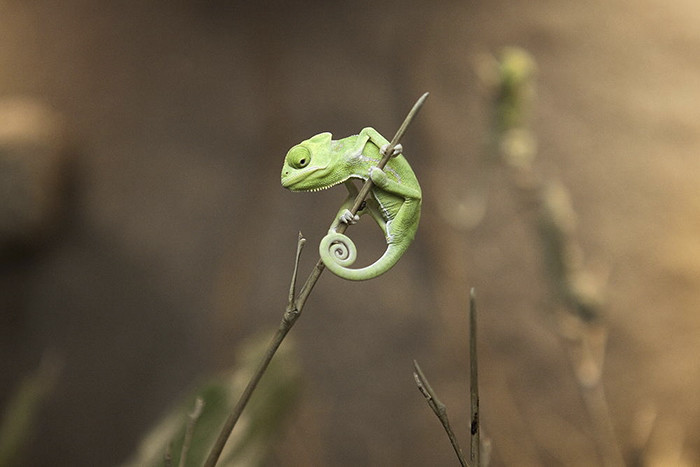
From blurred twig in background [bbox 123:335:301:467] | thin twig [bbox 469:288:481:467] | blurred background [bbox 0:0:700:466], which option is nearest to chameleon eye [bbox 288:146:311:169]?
thin twig [bbox 469:288:481:467]

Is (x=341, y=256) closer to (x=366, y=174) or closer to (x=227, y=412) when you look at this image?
(x=366, y=174)

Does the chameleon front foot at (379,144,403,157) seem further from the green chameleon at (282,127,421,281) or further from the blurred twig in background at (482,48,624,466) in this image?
the blurred twig in background at (482,48,624,466)

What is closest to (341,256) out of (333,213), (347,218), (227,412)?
(347,218)

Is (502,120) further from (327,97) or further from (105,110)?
(105,110)

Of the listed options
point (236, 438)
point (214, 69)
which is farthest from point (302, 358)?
point (236, 438)

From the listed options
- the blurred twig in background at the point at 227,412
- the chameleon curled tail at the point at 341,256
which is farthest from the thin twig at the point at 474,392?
the blurred twig in background at the point at 227,412

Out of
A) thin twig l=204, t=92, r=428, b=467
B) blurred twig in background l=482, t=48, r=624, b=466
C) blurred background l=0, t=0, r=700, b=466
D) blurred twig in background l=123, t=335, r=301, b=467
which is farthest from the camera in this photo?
blurred background l=0, t=0, r=700, b=466
